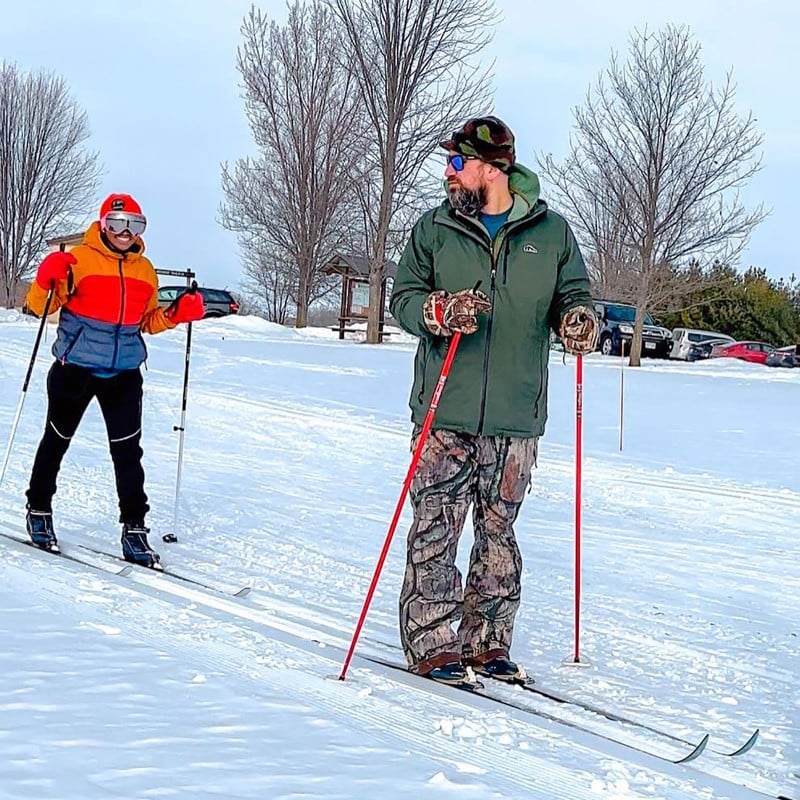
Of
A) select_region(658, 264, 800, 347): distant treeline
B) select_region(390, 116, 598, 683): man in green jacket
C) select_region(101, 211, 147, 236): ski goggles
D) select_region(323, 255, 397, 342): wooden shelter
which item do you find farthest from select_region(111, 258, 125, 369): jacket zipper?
select_region(658, 264, 800, 347): distant treeline

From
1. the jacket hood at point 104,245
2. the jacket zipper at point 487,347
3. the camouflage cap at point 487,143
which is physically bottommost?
the jacket zipper at point 487,347

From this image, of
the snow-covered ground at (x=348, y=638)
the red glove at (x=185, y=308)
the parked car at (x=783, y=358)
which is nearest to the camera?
the snow-covered ground at (x=348, y=638)

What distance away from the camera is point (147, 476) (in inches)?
304

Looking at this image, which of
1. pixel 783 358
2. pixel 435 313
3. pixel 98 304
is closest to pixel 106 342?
pixel 98 304

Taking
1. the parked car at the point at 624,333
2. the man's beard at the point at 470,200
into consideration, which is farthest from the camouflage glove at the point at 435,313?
the parked car at the point at 624,333

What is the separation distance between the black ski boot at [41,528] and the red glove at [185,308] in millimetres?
1169

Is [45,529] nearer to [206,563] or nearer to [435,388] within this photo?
[206,563]

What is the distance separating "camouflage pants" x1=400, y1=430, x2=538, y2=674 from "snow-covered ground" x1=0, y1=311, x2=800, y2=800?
0.21 meters

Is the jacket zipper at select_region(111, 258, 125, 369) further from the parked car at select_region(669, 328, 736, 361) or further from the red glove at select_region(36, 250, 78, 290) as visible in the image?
the parked car at select_region(669, 328, 736, 361)

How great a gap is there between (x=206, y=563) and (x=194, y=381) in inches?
361

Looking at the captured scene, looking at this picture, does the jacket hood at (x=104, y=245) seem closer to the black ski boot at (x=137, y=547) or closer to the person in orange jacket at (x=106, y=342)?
the person in orange jacket at (x=106, y=342)

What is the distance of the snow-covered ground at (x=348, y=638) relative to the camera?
2756mm

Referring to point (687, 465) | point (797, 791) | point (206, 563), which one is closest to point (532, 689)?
point (797, 791)

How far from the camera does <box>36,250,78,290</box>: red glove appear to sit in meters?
4.85
